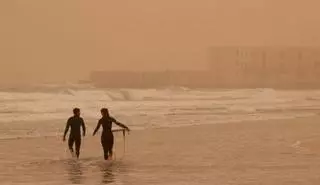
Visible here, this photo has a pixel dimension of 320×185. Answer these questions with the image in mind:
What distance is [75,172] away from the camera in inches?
553

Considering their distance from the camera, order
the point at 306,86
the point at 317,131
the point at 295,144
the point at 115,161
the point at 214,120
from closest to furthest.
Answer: the point at 115,161 < the point at 295,144 < the point at 317,131 < the point at 214,120 < the point at 306,86

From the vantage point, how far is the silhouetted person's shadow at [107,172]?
1289cm

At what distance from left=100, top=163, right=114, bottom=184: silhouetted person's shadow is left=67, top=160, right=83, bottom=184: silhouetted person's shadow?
428mm

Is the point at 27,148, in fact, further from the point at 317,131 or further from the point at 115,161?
the point at 317,131

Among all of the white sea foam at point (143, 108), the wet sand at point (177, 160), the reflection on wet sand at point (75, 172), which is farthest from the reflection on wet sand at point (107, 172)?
the white sea foam at point (143, 108)

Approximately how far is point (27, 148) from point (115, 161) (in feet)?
13.5

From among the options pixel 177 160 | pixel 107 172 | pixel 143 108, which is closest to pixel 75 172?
pixel 107 172

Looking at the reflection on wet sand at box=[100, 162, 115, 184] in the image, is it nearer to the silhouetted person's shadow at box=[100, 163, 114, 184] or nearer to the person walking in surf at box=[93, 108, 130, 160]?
the silhouetted person's shadow at box=[100, 163, 114, 184]

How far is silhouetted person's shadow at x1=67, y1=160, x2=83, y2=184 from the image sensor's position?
42.2 ft

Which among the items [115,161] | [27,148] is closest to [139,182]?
[115,161]

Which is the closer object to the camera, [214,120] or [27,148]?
[27,148]

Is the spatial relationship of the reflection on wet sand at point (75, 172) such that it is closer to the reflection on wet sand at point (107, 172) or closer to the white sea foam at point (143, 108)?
the reflection on wet sand at point (107, 172)

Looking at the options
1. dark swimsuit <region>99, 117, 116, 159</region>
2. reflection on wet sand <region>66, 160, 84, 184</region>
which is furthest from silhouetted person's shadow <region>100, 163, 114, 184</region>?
dark swimsuit <region>99, 117, 116, 159</region>

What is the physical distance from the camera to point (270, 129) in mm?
26969
